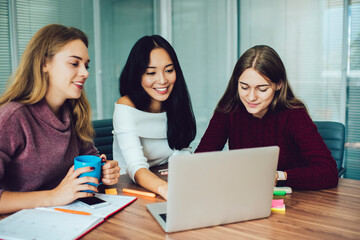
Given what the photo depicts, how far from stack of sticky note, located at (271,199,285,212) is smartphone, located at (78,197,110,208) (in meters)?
0.56

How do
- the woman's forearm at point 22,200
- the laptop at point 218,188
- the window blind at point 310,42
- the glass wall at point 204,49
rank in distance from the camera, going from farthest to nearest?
the glass wall at point 204,49 → the window blind at point 310,42 → the woman's forearm at point 22,200 → the laptop at point 218,188

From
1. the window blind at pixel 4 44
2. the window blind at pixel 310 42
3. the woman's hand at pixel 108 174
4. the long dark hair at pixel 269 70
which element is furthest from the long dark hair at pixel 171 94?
the window blind at pixel 310 42

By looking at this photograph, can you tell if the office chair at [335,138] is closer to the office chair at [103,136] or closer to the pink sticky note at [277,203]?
the pink sticky note at [277,203]

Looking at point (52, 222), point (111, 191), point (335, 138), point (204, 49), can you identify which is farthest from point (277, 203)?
point (204, 49)

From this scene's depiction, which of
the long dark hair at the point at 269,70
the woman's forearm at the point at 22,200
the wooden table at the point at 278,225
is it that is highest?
the long dark hair at the point at 269,70

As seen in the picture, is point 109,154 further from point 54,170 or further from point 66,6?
Answer: point 66,6

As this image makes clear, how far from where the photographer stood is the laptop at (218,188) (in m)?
0.94

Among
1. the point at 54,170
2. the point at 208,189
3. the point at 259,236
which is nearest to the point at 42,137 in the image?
the point at 54,170

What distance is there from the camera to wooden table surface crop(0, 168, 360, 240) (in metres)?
0.98

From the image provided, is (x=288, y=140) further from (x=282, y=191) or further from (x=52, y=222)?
(x=52, y=222)

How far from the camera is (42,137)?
4.27ft

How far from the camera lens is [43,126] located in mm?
1316

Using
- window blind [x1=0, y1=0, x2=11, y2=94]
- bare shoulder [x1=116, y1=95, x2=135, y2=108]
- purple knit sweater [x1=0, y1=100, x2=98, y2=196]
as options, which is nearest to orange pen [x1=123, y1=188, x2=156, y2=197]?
purple knit sweater [x1=0, y1=100, x2=98, y2=196]

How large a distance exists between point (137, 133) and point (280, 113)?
0.71m
